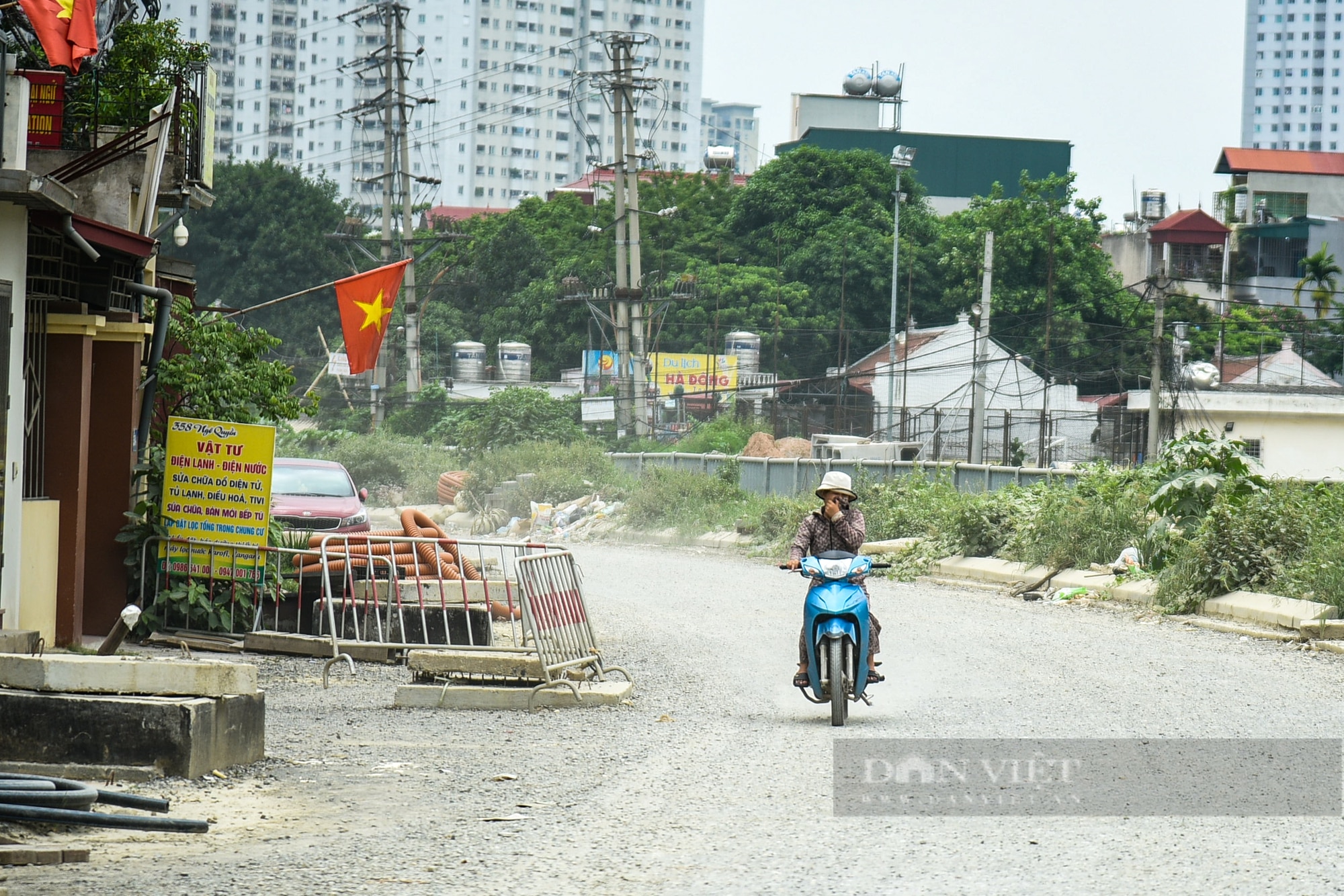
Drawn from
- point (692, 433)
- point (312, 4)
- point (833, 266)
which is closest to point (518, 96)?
point (312, 4)

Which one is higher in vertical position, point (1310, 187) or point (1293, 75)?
point (1293, 75)

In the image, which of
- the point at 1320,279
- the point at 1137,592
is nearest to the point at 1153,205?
the point at 1320,279

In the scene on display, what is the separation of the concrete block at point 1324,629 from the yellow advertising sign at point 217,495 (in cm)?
1037

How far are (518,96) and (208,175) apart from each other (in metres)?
146

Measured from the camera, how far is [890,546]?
85.4ft

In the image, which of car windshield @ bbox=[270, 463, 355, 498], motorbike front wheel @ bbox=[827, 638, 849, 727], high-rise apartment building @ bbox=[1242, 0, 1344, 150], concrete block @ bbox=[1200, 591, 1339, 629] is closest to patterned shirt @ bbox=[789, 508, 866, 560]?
motorbike front wheel @ bbox=[827, 638, 849, 727]

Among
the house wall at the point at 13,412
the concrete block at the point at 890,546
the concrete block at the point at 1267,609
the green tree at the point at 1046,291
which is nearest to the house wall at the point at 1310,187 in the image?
the green tree at the point at 1046,291

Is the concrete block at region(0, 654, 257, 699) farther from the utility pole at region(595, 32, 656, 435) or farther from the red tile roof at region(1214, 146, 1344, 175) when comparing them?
the red tile roof at region(1214, 146, 1344, 175)

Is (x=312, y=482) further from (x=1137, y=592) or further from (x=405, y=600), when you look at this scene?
(x=1137, y=592)

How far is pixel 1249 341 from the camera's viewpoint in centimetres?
7406

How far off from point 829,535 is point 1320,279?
7446 centimetres

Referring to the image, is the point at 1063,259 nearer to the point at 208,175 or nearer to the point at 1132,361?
the point at 1132,361

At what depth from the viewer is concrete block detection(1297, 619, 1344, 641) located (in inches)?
588

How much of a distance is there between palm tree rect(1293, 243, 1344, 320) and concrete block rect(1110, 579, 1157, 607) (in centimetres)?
5969
